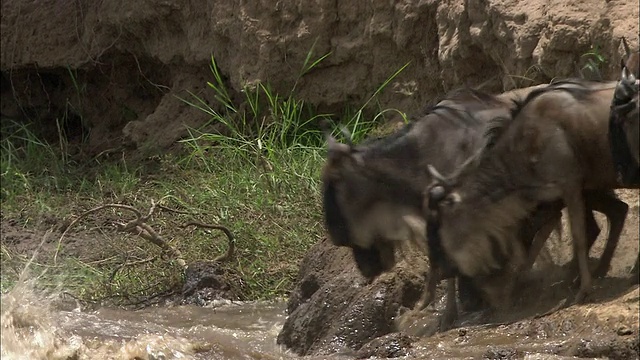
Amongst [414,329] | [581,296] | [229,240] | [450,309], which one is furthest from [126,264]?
[581,296]

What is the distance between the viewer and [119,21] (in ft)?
34.9

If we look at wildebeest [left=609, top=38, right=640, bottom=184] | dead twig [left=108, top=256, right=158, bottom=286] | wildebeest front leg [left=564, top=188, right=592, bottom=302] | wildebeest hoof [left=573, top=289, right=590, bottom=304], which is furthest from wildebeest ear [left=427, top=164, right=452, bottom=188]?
dead twig [left=108, top=256, right=158, bottom=286]

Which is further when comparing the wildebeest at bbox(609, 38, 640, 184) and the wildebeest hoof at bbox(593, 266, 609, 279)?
the wildebeest hoof at bbox(593, 266, 609, 279)

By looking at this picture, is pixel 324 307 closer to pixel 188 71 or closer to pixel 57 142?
pixel 188 71

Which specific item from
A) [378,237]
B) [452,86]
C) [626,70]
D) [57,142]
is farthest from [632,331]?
[57,142]

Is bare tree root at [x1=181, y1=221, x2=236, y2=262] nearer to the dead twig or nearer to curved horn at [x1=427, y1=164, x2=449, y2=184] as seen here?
the dead twig

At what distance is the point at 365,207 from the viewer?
6.59 meters

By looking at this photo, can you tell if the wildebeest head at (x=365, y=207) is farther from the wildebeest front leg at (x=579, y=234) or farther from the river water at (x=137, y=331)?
the wildebeest front leg at (x=579, y=234)

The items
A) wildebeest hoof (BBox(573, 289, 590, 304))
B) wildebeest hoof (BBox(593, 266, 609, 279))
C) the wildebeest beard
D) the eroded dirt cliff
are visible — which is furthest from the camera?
the eroded dirt cliff

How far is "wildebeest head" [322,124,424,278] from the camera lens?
6.48m

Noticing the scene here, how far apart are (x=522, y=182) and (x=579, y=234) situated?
0.37 meters

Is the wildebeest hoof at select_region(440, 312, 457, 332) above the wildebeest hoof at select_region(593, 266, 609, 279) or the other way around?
the other way around

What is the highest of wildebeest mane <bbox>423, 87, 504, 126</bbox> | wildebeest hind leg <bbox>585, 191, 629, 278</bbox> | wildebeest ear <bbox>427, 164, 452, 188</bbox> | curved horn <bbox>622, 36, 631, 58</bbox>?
curved horn <bbox>622, 36, 631, 58</bbox>

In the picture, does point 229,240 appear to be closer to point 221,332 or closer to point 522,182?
point 221,332
